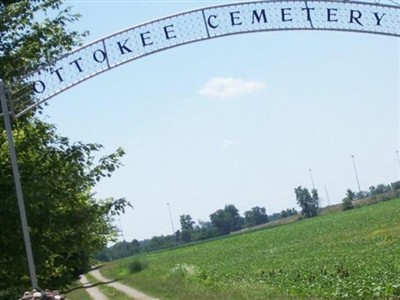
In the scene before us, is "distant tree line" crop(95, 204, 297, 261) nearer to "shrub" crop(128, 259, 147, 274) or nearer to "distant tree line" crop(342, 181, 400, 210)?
"distant tree line" crop(342, 181, 400, 210)

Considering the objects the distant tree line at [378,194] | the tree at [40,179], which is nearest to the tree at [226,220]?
the distant tree line at [378,194]

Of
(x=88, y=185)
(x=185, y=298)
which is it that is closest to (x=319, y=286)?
(x=185, y=298)

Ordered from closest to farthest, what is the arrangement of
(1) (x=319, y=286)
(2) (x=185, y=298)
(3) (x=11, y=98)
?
(3) (x=11, y=98)
(1) (x=319, y=286)
(2) (x=185, y=298)

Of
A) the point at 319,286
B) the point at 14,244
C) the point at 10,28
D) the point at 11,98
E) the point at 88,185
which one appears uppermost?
the point at 10,28

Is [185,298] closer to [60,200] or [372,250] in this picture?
[372,250]

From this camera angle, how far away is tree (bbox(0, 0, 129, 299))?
1166 cm

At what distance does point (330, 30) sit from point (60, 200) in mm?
4696

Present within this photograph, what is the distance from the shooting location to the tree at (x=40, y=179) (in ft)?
38.3

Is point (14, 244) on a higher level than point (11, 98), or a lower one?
lower

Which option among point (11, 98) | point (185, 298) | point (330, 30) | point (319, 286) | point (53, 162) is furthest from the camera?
point (185, 298)

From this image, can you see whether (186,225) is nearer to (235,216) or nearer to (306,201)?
(235,216)

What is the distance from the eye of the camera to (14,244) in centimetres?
1186

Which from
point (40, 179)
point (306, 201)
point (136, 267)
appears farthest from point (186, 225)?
point (40, 179)

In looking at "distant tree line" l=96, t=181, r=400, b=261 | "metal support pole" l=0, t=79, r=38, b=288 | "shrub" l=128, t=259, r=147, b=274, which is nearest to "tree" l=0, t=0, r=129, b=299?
"metal support pole" l=0, t=79, r=38, b=288
